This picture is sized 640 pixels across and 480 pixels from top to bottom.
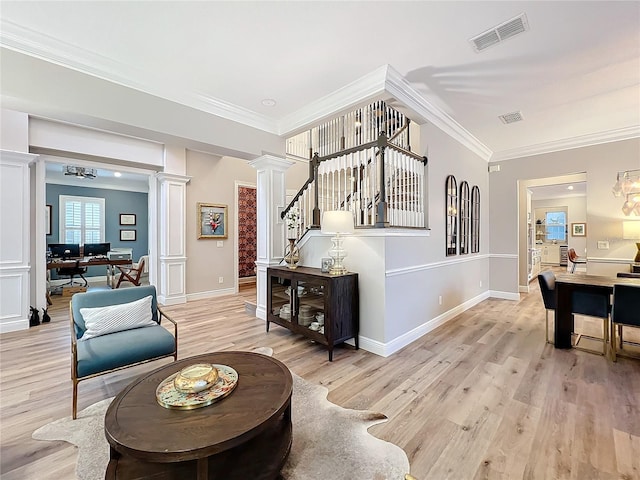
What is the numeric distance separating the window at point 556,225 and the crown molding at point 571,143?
7845mm

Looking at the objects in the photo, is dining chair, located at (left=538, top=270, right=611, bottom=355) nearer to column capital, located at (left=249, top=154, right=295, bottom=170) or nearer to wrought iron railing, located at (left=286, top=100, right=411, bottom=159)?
wrought iron railing, located at (left=286, top=100, right=411, bottom=159)

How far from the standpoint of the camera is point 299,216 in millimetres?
4191

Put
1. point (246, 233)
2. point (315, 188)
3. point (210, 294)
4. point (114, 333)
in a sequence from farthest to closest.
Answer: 1. point (246, 233)
2. point (210, 294)
3. point (315, 188)
4. point (114, 333)

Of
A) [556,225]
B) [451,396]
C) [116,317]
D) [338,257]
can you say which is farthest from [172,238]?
[556,225]

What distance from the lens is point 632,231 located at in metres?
4.38

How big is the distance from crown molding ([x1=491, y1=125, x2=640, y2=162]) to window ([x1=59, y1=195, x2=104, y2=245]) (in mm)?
10483

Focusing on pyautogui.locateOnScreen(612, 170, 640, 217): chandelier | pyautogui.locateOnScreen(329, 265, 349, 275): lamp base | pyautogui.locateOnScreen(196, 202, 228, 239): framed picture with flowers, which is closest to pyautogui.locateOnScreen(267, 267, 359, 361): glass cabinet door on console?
pyautogui.locateOnScreen(329, 265, 349, 275): lamp base

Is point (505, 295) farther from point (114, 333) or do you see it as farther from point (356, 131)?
point (114, 333)

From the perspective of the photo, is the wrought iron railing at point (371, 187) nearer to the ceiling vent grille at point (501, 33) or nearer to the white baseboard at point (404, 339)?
the ceiling vent grille at point (501, 33)

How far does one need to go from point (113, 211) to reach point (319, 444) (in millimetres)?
9385

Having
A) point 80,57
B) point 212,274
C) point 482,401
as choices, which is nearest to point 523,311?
point 482,401

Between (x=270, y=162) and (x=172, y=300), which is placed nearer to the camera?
(x=270, y=162)

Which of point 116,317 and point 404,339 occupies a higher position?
point 116,317

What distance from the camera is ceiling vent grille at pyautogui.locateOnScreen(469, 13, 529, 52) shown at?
223 cm
